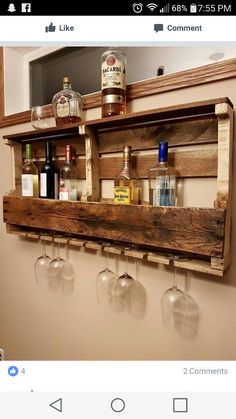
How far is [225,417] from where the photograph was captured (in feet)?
1.55

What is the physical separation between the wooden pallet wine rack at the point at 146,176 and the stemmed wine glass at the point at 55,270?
0.38 feet

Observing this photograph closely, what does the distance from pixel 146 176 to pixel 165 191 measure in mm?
125

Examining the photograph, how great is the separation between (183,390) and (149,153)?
0.61 metres

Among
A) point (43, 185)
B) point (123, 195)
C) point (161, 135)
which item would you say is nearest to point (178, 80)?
point (161, 135)

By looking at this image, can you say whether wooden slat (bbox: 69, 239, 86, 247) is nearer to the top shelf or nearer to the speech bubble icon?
the top shelf

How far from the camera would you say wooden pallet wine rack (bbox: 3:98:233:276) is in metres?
A: 0.60

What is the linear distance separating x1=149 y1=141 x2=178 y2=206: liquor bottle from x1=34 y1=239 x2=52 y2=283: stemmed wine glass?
568 mm

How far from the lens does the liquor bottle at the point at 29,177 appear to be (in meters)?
1.00

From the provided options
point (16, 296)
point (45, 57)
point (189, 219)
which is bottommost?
point (16, 296)

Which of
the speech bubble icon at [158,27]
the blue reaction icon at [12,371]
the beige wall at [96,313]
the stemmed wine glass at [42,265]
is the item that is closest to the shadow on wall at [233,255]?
the beige wall at [96,313]

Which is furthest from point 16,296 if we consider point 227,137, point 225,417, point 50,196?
point 227,137

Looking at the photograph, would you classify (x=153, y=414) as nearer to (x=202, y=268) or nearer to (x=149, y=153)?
(x=202, y=268)
